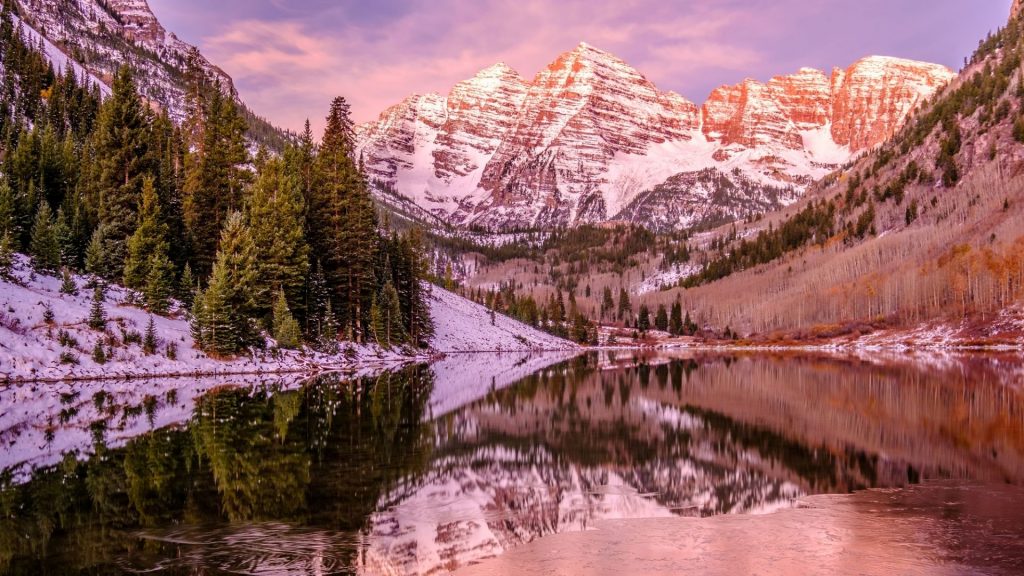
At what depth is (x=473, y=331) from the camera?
137 m

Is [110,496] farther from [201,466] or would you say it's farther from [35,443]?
[35,443]

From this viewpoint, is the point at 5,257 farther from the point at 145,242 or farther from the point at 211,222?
the point at 211,222

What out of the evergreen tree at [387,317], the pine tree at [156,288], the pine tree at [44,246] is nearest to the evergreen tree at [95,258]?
the pine tree at [44,246]

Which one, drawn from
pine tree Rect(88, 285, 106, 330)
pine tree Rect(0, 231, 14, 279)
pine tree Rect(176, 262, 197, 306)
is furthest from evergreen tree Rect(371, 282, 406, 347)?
pine tree Rect(0, 231, 14, 279)

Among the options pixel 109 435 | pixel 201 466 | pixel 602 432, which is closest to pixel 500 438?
pixel 602 432

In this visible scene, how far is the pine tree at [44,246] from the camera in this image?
53781 millimetres

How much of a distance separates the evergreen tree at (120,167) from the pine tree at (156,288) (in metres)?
4.16

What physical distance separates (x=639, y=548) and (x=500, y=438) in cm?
1586

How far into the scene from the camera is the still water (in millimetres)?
12672

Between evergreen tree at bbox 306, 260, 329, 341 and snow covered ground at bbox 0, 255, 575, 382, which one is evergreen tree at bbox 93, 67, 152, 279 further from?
evergreen tree at bbox 306, 260, 329, 341

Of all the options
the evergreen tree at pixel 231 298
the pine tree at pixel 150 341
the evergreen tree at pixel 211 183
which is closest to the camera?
the pine tree at pixel 150 341

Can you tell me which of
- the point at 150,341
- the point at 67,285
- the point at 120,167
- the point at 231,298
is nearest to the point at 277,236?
the point at 231,298

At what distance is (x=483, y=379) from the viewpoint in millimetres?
62156

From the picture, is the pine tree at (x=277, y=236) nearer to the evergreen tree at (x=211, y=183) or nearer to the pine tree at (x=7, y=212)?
the evergreen tree at (x=211, y=183)
